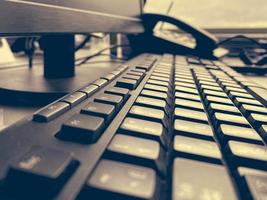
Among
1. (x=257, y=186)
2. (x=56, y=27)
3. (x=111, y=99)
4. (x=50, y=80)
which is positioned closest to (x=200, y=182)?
(x=257, y=186)

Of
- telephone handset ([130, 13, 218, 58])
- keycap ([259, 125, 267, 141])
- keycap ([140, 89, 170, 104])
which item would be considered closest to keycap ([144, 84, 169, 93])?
keycap ([140, 89, 170, 104])

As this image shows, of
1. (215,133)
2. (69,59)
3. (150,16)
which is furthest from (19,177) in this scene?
(150,16)

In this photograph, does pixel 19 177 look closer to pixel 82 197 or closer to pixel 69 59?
pixel 82 197

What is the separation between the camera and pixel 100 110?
0.23 m

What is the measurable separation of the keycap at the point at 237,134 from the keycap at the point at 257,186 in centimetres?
5

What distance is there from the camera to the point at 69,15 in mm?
357

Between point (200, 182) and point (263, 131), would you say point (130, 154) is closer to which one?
point (200, 182)

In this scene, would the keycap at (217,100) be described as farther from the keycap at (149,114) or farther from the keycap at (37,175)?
the keycap at (37,175)

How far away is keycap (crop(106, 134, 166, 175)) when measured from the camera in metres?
0.16

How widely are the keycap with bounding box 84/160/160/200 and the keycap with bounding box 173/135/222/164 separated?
0.12ft

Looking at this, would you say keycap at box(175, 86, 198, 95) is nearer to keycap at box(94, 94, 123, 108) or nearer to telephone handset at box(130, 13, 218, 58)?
keycap at box(94, 94, 123, 108)

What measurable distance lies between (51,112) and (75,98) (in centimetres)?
5

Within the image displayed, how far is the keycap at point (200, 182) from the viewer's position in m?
0.14

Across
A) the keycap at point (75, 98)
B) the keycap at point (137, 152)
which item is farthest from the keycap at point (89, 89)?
the keycap at point (137, 152)
